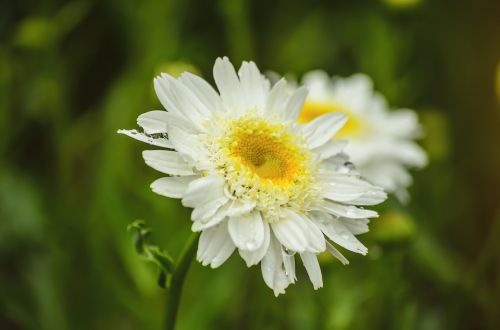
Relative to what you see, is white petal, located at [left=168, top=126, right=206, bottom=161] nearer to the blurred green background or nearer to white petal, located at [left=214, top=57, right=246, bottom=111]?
white petal, located at [left=214, top=57, right=246, bottom=111]

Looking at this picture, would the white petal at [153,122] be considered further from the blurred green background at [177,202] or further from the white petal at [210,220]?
the blurred green background at [177,202]

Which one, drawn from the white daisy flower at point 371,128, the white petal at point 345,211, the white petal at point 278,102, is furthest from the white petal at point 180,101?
the white daisy flower at point 371,128

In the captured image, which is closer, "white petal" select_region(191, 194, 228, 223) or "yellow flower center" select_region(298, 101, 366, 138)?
→ "white petal" select_region(191, 194, 228, 223)

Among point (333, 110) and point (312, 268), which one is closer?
point (312, 268)

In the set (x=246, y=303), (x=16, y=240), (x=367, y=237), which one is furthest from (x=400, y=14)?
(x=16, y=240)

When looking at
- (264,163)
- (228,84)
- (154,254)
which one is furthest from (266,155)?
(154,254)

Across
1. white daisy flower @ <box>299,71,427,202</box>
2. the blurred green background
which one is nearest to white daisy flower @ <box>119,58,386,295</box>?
the blurred green background

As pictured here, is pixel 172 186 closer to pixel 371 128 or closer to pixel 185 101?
pixel 185 101
